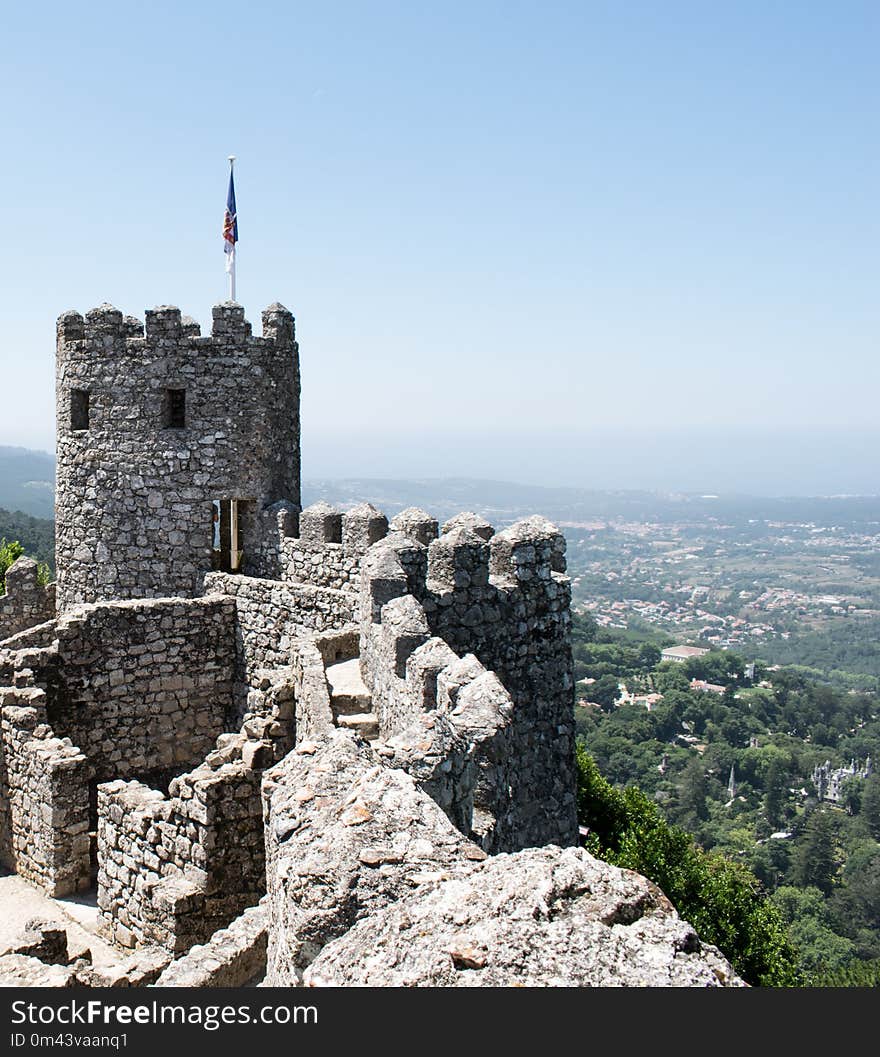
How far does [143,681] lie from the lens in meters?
11.5

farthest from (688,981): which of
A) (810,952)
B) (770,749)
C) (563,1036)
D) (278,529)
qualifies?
(770,749)

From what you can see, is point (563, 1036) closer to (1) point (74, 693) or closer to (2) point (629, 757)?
(1) point (74, 693)

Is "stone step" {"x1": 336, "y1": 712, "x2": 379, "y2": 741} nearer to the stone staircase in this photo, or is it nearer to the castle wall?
the stone staircase

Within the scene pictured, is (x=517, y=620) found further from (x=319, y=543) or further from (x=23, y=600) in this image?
(x=23, y=600)

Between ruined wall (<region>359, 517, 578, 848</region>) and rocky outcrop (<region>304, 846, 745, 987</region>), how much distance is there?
5.74 meters

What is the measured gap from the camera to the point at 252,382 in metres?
13.5

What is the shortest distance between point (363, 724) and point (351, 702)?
692 mm

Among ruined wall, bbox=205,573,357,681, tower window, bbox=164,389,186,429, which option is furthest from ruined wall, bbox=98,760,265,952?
tower window, bbox=164,389,186,429

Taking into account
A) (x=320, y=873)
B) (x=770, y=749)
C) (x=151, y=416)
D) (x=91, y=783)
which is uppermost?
(x=151, y=416)

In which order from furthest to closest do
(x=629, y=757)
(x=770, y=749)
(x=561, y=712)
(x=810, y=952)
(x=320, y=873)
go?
1. (x=770, y=749)
2. (x=629, y=757)
3. (x=810, y=952)
4. (x=561, y=712)
5. (x=320, y=873)

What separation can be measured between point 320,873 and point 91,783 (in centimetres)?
844

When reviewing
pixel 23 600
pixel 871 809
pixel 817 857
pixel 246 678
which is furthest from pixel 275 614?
pixel 871 809

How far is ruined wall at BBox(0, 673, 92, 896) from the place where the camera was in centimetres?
878

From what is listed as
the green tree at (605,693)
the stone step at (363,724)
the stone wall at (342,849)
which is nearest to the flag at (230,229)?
the stone step at (363,724)
